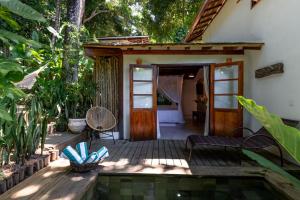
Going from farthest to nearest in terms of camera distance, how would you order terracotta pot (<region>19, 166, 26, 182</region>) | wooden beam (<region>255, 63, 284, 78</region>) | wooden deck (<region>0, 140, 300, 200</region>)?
1. wooden beam (<region>255, 63, 284, 78</region>)
2. terracotta pot (<region>19, 166, 26, 182</region>)
3. wooden deck (<region>0, 140, 300, 200</region>)

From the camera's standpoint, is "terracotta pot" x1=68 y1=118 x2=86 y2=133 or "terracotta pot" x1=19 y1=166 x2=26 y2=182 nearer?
"terracotta pot" x1=19 y1=166 x2=26 y2=182

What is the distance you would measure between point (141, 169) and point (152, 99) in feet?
9.22

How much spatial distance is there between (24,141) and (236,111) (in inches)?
179

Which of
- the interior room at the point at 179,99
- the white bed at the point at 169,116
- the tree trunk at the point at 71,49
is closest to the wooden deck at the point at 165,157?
the tree trunk at the point at 71,49

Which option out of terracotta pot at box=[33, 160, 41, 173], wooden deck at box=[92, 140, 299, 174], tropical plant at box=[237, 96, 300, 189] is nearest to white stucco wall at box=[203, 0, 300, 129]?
wooden deck at box=[92, 140, 299, 174]

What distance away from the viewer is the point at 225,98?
6637 mm

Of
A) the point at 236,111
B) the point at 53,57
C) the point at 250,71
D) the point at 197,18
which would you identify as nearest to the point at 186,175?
the point at 236,111

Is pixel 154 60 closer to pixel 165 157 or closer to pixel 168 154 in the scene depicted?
pixel 168 154

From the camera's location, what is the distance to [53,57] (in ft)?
22.1

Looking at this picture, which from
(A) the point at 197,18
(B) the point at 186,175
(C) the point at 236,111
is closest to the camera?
(B) the point at 186,175

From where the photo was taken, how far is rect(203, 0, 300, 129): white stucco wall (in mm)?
4609

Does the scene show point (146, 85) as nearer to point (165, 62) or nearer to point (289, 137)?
point (165, 62)

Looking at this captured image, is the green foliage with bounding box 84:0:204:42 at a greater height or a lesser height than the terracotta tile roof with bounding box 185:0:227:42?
greater

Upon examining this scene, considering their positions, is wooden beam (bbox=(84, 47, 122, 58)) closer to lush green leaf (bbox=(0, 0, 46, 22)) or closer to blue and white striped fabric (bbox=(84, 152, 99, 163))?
blue and white striped fabric (bbox=(84, 152, 99, 163))
